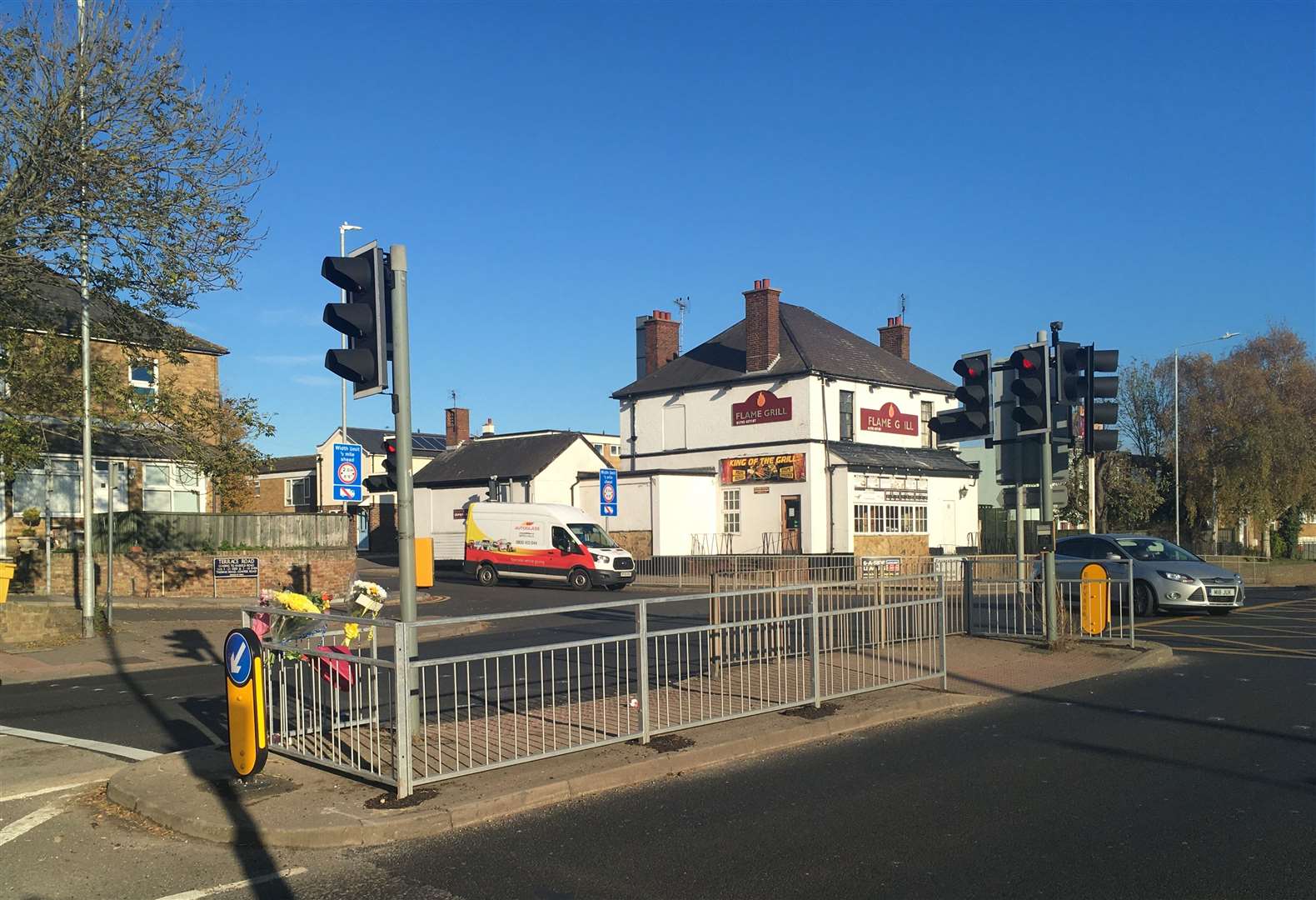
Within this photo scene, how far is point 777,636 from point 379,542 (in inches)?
1884

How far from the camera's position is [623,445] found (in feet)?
161

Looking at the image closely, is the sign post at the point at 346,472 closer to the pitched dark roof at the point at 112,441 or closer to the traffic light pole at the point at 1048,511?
the pitched dark roof at the point at 112,441

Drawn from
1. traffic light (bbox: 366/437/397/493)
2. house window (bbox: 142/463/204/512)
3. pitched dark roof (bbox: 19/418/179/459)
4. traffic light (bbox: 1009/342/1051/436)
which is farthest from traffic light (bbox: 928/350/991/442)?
house window (bbox: 142/463/204/512)

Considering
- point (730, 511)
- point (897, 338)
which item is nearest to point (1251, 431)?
point (897, 338)

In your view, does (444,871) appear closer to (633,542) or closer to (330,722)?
(330,722)

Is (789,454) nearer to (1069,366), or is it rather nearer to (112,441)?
(112,441)

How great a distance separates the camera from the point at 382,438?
67438 millimetres

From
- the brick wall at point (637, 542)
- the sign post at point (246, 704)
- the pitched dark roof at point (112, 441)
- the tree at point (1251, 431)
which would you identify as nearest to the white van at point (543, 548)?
the brick wall at point (637, 542)

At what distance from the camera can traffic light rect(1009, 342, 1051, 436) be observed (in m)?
13.6

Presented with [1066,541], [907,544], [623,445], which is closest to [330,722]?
[1066,541]

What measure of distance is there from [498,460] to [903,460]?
56.1 feet

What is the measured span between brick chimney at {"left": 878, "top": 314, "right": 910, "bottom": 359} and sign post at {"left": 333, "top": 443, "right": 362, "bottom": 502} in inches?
1218

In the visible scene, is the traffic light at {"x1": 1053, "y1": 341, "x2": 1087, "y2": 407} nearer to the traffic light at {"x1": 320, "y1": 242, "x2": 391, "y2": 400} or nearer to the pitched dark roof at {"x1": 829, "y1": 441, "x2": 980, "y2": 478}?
the traffic light at {"x1": 320, "y1": 242, "x2": 391, "y2": 400}

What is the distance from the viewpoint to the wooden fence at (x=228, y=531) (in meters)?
26.4
